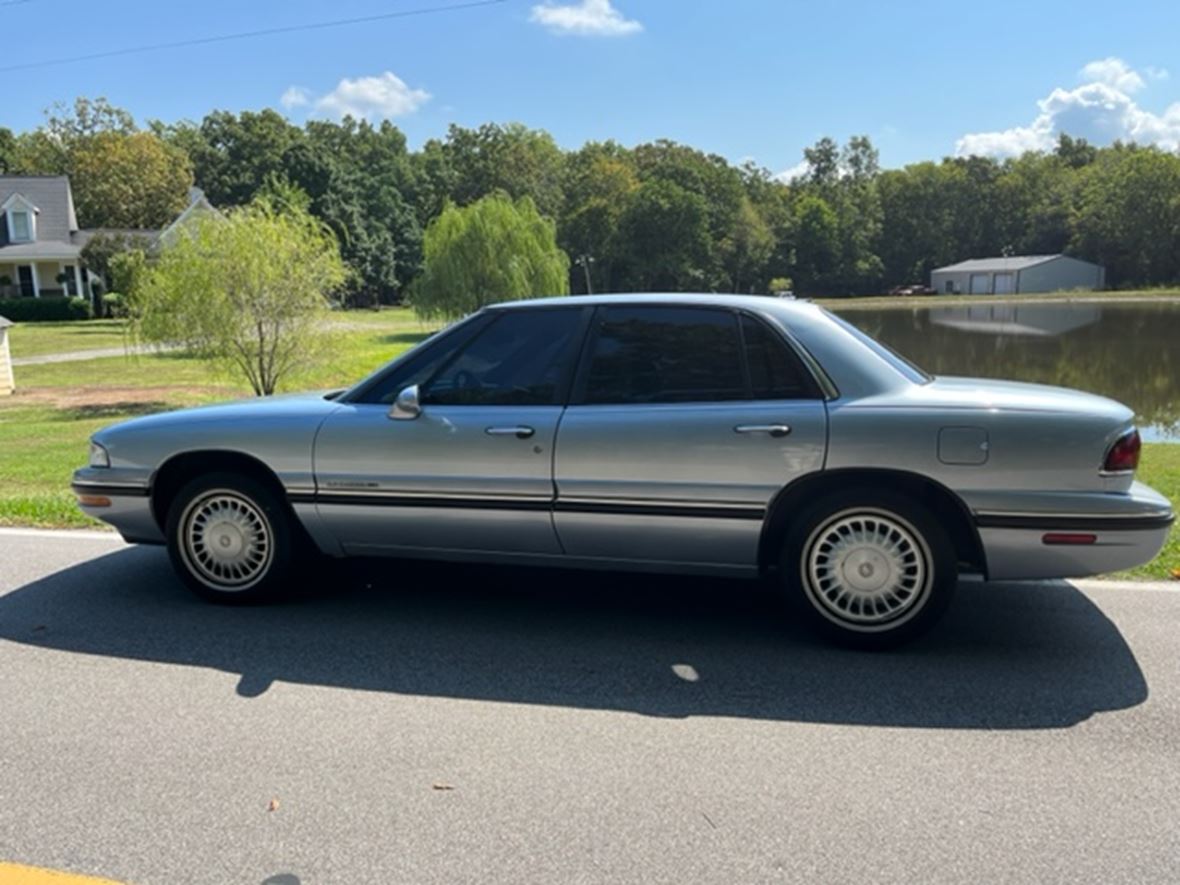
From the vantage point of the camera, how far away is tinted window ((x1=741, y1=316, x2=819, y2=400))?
4.36 meters

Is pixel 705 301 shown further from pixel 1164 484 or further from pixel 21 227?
pixel 21 227

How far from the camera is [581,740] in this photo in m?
3.57

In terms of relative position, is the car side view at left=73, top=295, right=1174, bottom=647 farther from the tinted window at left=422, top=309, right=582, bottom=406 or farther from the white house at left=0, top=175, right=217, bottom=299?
the white house at left=0, top=175, right=217, bottom=299

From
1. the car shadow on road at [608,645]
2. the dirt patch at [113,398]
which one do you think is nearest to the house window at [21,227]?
the dirt patch at [113,398]

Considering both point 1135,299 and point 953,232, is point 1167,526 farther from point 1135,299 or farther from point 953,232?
point 953,232

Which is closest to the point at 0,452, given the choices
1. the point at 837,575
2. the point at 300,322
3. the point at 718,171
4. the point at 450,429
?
the point at 300,322

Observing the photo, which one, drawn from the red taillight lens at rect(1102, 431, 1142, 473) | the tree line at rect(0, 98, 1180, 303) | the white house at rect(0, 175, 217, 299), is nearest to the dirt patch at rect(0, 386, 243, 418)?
the red taillight lens at rect(1102, 431, 1142, 473)

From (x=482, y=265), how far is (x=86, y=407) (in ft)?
79.4

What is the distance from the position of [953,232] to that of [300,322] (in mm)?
116807

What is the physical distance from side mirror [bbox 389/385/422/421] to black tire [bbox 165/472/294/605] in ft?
2.93

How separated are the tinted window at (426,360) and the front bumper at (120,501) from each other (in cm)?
148

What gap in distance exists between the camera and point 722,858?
281cm

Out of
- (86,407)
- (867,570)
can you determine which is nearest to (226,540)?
(867,570)

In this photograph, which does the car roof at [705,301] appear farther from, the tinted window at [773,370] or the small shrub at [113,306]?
the small shrub at [113,306]
